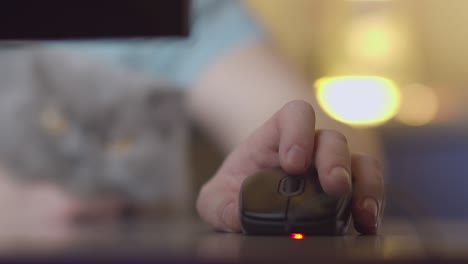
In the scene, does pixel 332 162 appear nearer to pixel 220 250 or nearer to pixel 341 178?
pixel 341 178

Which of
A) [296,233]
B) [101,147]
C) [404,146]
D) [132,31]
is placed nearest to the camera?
[296,233]

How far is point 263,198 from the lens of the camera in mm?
415

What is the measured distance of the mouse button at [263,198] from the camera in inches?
16.0

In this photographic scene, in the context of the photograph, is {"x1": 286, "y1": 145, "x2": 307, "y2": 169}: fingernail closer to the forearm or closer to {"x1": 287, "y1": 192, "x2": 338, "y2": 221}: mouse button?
{"x1": 287, "y1": 192, "x2": 338, "y2": 221}: mouse button

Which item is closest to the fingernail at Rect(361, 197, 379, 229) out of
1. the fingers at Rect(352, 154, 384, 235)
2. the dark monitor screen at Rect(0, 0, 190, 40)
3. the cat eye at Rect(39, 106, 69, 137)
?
the fingers at Rect(352, 154, 384, 235)

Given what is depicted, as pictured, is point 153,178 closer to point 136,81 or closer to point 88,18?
point 136,81

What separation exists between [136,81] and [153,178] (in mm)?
124

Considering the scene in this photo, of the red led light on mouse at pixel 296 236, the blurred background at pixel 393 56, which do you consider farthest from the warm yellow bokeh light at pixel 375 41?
the red led light on mouse at pixel 296 236

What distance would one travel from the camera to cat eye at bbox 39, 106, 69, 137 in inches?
35.3

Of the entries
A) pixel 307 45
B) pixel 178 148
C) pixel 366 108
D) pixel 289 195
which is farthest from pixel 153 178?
pixel 307 45

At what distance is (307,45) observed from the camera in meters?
2.26

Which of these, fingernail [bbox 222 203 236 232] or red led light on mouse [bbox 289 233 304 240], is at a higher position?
fingernail [bbox 222 203 236 232]

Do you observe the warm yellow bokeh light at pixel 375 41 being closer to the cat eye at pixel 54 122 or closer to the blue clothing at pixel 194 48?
the blue clothing at pixel 194 48

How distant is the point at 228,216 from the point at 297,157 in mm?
54
